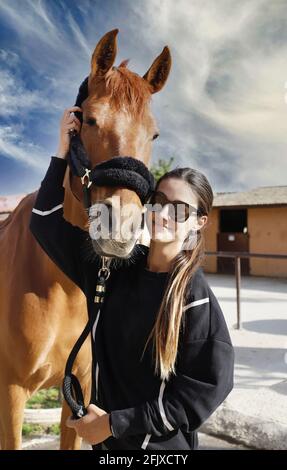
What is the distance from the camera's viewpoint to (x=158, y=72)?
1904mm

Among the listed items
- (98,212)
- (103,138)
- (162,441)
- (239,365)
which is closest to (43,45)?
(103,138)

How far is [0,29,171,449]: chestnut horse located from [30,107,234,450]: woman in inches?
16.6

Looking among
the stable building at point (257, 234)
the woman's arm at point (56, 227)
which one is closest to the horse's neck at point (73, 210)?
the woman's arm at point (56, 227)

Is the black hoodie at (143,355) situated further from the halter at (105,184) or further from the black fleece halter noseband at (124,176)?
the black fleece halter noseband at (124,176)

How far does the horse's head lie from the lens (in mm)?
1291

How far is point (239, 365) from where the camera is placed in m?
4.55

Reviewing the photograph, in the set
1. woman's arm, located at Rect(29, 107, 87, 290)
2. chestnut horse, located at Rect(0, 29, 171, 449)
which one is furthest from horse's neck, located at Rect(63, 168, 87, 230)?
woman's arm, located at Rect(29, 107, 87, 290)

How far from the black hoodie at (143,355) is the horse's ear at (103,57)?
1.96 ft

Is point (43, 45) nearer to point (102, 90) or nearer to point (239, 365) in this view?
point (102, 90)

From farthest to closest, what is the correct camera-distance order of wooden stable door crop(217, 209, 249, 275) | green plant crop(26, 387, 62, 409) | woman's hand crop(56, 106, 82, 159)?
wooden stable door crop(217, 209, 249, 275) < green plant crop(26, 387, 62, 409) < woman's hand crop(56, 106, 82, 159)

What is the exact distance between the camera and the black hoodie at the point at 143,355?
996 millimetres

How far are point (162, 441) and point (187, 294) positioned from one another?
0.45 meters

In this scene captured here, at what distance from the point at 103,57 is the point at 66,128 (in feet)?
1.40

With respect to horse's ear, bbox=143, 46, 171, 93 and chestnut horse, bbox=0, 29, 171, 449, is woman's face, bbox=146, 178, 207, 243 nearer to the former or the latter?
chestnut horse, bbox=0, 29, 171, 449
